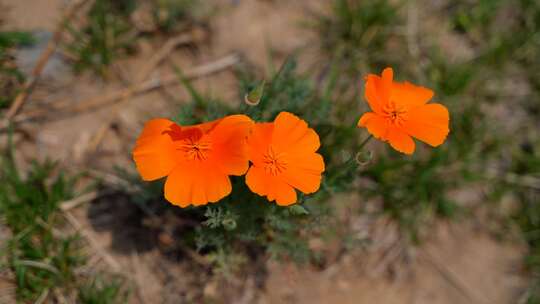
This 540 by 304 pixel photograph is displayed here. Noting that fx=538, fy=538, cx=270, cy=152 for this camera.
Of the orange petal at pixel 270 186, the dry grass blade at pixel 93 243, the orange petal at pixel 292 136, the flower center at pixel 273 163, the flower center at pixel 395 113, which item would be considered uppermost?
the flower center at pixel 395 113

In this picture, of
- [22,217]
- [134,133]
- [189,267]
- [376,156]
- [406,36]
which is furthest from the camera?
[406,36]

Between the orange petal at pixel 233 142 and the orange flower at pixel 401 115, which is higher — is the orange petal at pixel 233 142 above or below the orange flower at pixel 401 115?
below

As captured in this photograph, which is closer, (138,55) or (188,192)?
(188,192)

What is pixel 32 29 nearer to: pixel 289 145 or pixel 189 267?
pixel 189 267

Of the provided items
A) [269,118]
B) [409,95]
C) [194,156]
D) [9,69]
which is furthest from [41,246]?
[409,95]

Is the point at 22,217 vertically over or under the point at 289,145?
under

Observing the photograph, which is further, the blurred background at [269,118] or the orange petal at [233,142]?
the blurred background at [269,118]

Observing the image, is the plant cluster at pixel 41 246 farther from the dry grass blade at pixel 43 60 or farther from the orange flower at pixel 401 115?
the orange flower at pixel 401 115

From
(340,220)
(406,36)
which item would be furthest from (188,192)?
(406,36)

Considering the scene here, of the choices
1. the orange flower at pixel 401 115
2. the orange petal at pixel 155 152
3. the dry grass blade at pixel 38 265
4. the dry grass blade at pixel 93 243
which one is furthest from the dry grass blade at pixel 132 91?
the orange flower at pixel 401 115
